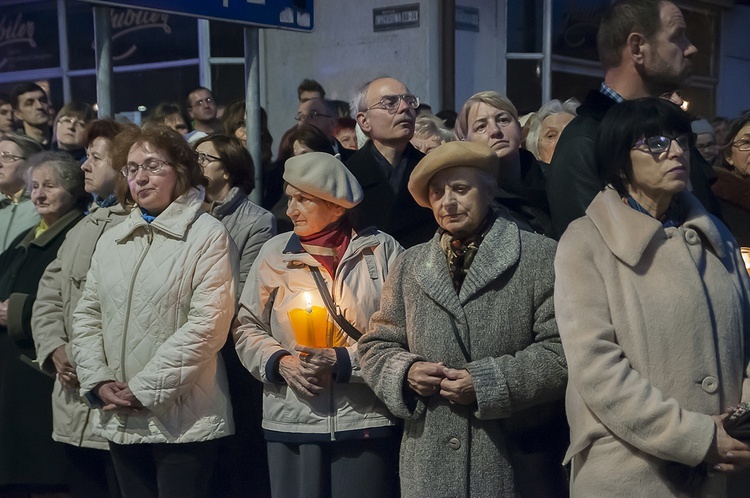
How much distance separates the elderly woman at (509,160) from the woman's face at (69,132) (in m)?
3.26

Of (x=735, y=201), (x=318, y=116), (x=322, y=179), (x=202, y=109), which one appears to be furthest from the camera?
(x=202, y=109)

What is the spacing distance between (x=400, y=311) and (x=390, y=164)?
1.47m

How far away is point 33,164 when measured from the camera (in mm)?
6805

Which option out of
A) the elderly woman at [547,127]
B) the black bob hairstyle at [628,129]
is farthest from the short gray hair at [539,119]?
the black bob hairstyle at [628,129]

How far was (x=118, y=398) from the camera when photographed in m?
5.45

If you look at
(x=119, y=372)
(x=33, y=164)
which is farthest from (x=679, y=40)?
(x=33, y=164)

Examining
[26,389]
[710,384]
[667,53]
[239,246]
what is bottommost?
[26,389]

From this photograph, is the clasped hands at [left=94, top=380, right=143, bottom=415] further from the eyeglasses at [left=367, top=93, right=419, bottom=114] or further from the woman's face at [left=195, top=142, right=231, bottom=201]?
the eyeglasses at [left=367, top=93, right=419, bottom=114]

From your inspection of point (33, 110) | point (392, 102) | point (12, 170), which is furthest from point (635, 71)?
point (33, 110)

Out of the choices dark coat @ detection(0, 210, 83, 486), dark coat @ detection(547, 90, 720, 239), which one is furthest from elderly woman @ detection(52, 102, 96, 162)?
dark coat @ detection(547, 90, 720, 239)

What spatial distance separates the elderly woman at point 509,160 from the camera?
5352 mm

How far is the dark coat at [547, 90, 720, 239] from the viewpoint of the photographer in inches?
175

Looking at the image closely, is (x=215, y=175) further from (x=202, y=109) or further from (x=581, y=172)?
(x=202, y=109)

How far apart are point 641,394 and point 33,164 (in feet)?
13.7
